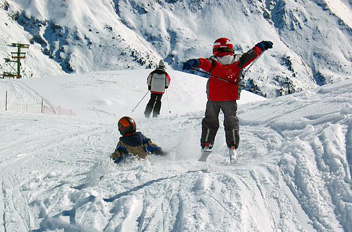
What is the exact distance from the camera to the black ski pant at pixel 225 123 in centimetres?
548

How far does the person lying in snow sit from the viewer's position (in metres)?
5.77

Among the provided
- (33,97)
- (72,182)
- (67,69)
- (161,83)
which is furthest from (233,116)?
(67,69)

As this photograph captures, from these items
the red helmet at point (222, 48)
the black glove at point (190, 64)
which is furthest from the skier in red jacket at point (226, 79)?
the black glove at point (190, 64)

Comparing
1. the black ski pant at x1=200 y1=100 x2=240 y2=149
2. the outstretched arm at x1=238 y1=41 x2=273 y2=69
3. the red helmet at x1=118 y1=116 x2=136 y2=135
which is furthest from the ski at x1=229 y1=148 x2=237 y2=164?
the red helmet at x1=118 y1=116 x2=136 y2=135

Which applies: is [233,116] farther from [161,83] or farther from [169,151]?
[161,83]

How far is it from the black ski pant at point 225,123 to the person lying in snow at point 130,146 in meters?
0.92

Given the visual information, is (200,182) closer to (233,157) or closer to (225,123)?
(233,157)

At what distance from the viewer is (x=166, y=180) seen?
14.9 feet

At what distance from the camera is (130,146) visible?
584 centimetres

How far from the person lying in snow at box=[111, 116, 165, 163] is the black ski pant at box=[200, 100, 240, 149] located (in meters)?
0.92

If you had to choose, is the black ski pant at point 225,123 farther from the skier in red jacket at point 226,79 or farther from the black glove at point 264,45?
the black glove at point 264,45

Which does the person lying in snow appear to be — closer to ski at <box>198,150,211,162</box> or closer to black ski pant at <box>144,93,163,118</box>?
ski at <box>198,150,211,162</box>

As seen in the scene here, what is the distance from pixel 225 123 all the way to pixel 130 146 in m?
1.47

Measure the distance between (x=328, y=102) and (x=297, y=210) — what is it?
3376 mm
